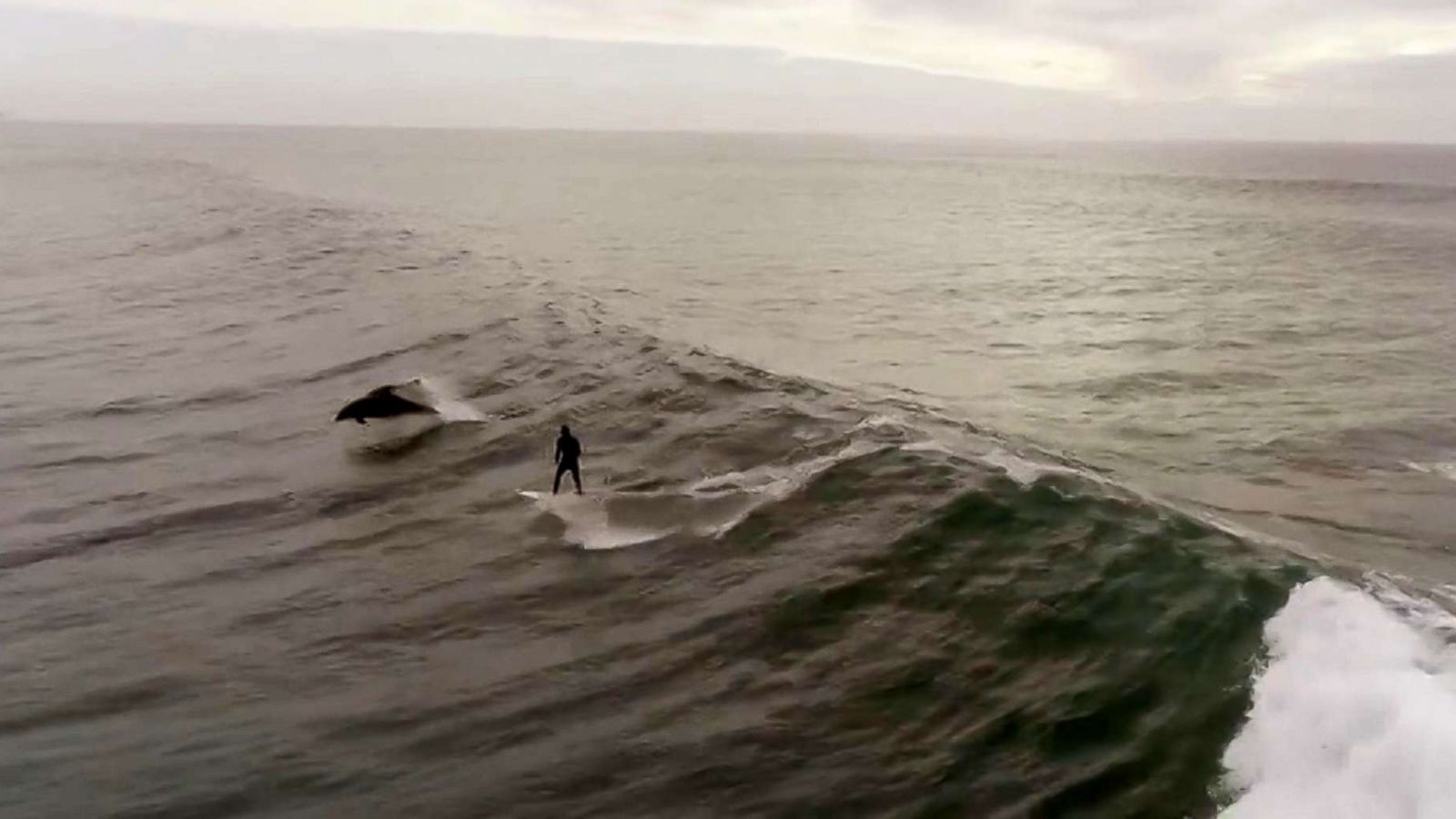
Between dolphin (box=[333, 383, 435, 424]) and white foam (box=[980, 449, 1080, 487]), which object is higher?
white foam (box=[980, 449, 1080, 487])

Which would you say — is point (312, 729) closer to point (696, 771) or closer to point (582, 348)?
point (696, 771)

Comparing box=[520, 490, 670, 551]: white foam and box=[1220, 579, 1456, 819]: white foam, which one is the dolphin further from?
box=[1220, 579, 1456, 819]: white foam

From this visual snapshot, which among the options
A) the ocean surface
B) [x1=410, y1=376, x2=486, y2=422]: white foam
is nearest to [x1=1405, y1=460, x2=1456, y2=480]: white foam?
the ocean surface

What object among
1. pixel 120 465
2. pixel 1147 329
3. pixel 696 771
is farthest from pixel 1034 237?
pixel 696 771

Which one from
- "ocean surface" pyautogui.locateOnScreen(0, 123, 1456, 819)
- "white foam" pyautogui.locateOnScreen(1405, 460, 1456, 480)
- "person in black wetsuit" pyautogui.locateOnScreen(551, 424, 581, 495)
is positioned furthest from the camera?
"white foam" pyautogui.locateOnScreen(1405, 460, 1456, 480)

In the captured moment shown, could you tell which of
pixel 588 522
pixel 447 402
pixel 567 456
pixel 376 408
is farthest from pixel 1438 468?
pixel 376 408

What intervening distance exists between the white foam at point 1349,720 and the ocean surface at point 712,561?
38mm

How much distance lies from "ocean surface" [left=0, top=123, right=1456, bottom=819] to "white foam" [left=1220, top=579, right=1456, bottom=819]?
4 centimetres

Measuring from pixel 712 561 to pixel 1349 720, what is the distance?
765cm

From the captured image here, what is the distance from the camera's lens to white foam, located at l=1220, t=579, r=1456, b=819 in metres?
8.81

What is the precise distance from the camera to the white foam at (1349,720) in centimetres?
881

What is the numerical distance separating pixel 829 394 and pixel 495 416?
6.94 meters

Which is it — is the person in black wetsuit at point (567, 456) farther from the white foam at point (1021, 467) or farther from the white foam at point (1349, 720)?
the white foam at point (1349, 720)

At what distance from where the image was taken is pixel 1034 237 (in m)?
72.0
